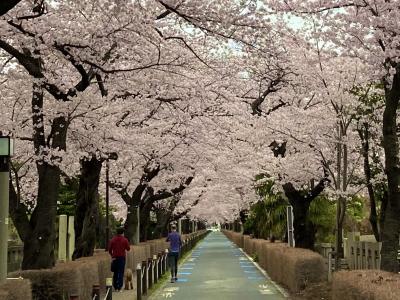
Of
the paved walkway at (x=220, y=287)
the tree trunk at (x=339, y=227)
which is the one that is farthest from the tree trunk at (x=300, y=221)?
the tree trunk at (x=339, y=227)

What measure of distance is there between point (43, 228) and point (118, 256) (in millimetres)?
4164

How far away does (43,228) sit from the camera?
1254 centimetres

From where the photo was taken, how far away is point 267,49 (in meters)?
10.1

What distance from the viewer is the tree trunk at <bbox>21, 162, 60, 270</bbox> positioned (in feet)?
40.8

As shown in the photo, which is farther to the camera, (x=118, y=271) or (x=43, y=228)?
(x=118, y=271)

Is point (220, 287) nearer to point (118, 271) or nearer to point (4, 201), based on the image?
point (118, 271)

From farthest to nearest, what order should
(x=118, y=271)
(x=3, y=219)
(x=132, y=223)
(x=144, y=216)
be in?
(x=144, y=216), (x=132, y=223), (x=118, y=271), (x=3, y=219)

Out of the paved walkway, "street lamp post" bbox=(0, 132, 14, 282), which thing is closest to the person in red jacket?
the paved walkway

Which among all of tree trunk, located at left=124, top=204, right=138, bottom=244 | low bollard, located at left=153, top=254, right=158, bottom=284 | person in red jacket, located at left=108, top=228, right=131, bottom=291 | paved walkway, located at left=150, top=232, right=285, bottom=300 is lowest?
paved walkway, located at left=150, top=232, right=285, bottom=300

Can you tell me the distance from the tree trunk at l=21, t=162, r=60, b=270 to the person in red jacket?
3679 mm

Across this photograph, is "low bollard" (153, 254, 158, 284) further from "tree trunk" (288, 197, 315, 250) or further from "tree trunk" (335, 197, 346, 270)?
"tree trunk" (335, 197, 346, 270)

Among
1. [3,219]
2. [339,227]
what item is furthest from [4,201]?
[339,227]

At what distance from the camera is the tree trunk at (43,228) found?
40.8 ft

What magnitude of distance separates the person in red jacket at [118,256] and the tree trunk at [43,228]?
3679mm
